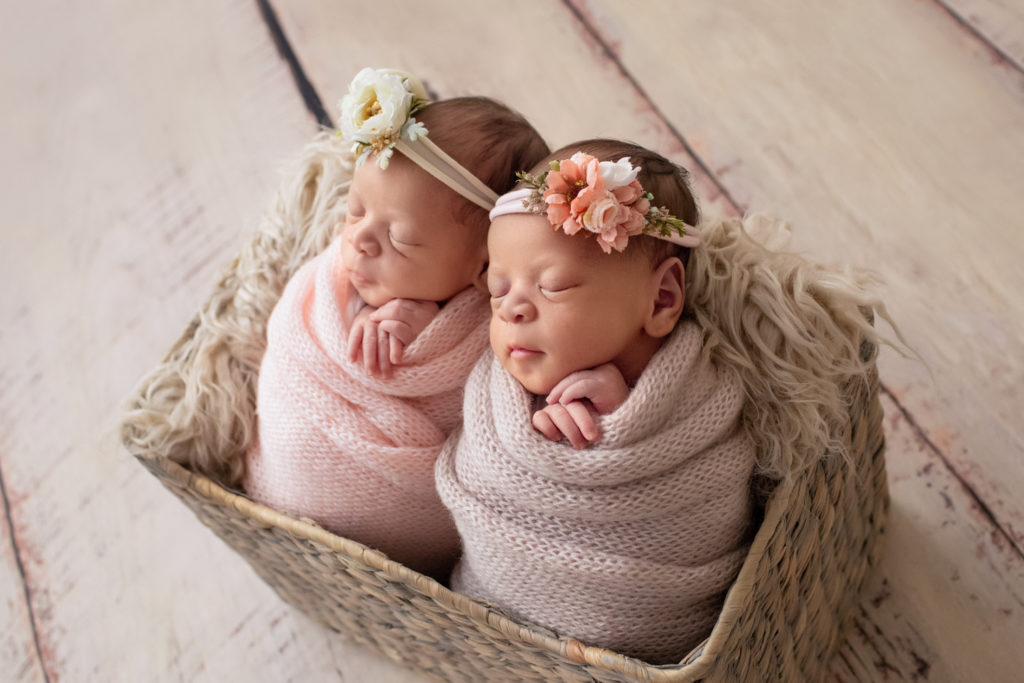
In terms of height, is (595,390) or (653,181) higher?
(653,181)

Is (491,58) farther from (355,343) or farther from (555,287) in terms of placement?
(555,287)

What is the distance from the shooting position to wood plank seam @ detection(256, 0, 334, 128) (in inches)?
68.4

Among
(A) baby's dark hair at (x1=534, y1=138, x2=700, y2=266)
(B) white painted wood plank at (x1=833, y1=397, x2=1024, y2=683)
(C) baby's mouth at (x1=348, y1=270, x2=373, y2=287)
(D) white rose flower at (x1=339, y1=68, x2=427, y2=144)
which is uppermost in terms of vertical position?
(D) white rose flower at (x1=339, y1=68, x2=427, y2=144)

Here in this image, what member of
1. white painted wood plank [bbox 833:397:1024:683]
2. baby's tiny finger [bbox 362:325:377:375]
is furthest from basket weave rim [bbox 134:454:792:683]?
white painted wood plank [bbox 833:397:1024:683]

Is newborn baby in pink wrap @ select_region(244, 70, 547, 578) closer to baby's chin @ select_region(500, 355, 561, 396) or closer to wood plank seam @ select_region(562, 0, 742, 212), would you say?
baby's chin @ select_region(500, 355, 561, 396)

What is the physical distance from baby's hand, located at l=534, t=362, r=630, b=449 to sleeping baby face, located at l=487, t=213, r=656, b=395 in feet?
0.04

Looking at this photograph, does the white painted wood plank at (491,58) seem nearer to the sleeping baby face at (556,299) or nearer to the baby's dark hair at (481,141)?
the baby's dark hair at (481,141)

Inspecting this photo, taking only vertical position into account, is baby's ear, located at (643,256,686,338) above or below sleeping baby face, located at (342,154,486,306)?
below

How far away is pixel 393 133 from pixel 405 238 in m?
0.10

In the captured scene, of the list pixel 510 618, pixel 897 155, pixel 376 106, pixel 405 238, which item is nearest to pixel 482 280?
pixel 405 238

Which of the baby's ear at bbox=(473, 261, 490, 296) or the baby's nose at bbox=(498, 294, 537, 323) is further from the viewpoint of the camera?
the baby's ear at bbox=(473, 261, 490, 296)

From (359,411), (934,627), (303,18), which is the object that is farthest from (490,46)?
(934,627)

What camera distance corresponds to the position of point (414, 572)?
37.2 inches

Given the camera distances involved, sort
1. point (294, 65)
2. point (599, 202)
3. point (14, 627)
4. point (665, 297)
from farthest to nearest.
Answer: point (294, 65) → point (14, 627) → point (665, 297) → point (599, 202)
